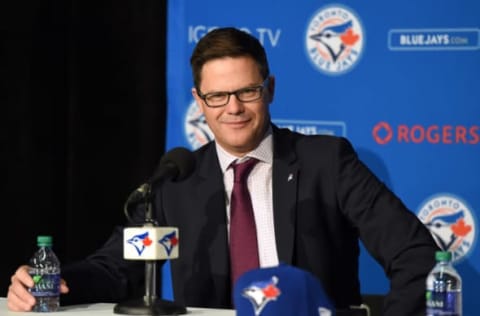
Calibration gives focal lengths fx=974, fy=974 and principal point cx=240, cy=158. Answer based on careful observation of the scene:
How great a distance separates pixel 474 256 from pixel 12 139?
233 cm

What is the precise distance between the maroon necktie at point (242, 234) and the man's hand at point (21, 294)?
70cm

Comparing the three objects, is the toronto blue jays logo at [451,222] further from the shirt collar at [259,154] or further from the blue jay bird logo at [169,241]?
the blue jay bird logo at [169,241]

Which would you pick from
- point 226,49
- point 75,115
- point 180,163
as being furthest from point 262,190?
point 75,115

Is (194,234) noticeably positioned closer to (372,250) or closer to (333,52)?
(372,250)

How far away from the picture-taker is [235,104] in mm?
3209

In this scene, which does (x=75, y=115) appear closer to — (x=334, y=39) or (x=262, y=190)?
(x=334, y=39)

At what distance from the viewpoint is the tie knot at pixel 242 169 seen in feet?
10.9

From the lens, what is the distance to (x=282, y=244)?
3225 millimetres

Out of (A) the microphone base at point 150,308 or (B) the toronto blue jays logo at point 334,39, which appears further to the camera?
(B) the toronto blue jays logo at point 334,39

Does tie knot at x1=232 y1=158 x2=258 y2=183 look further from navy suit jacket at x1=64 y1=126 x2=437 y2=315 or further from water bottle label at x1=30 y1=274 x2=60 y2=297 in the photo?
water bottle label at x1=30 y1=274 x2=60 y2=297

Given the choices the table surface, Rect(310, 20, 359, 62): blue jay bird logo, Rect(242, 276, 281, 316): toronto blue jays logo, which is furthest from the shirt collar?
Rect(242, 276, 281, 316): toronto blue jays logo

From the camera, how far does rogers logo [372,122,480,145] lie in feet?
13.4

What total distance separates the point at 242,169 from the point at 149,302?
75 cm

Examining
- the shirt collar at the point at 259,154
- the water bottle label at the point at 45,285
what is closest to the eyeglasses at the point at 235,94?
the shirt collar at the point at 259,154
